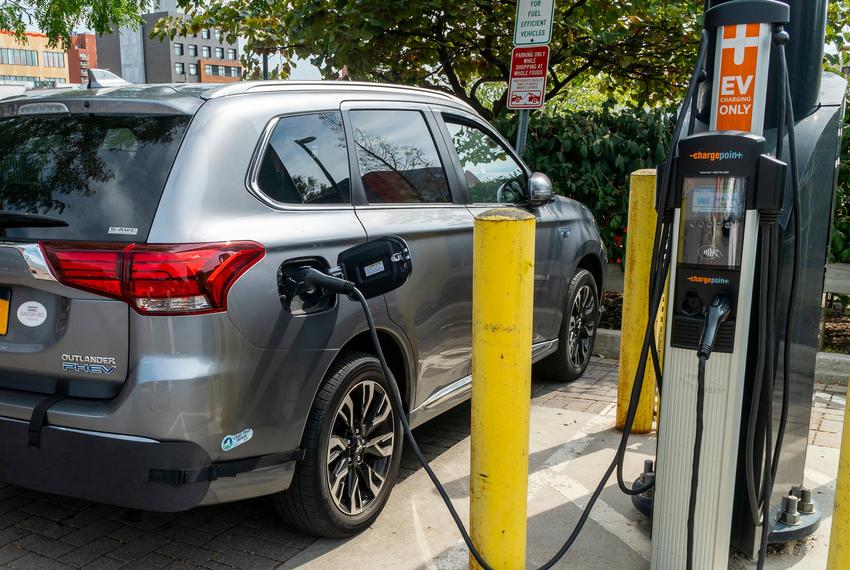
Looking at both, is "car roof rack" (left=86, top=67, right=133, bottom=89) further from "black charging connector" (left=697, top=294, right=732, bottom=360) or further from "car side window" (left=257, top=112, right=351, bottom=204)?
"black charging connector" (left=697, top=294, right=732, bottom=360)

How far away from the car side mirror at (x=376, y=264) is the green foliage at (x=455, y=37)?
5.05 metres

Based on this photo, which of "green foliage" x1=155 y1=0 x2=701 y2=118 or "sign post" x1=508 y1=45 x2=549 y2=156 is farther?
"green foliage" x1=155 y1=0 x2=701 y2=118

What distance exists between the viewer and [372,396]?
11.6 ft

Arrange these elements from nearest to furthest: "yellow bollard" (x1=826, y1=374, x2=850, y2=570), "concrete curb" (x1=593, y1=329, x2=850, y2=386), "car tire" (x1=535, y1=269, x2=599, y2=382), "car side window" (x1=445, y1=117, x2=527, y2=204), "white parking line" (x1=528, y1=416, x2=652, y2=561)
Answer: "yellow bollard" (x1=826, y1=374, x2=850, y2=570)
"white parking line" (x1=528, y1=416, x2=652, y2=561)
"car side window" (x1=445, y1=117, x2=527, y2=204)
"car tire" (x1=535, y1=269, x2=599, y2=382)
"concrete curb" (x1=593, y1=329, x2=850, y2=386)

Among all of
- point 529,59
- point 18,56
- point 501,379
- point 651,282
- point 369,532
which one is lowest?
point 369,532

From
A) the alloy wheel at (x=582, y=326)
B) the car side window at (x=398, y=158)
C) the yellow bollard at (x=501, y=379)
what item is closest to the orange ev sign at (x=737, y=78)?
the yellow bollard at (x=501, y=379)

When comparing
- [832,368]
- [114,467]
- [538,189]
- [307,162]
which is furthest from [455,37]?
[114,467]

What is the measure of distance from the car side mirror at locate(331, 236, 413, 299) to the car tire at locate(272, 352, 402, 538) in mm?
379

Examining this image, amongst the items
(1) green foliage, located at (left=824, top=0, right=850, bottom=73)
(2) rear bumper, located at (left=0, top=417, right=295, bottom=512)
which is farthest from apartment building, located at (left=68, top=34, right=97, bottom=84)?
(2) rear bumper, located at (left=0, top=417, right=295, bottom=512)

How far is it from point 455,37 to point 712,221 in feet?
22.7

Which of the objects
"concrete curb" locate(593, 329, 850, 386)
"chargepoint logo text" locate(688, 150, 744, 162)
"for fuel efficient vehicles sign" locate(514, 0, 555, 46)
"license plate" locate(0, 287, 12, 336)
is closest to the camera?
"chargepoint logo text" locate(688, 150, 744, 162)

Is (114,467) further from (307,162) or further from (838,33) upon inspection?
(838,33)

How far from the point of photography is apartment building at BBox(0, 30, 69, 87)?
133375 millimetres

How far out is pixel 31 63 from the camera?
13812 cm
